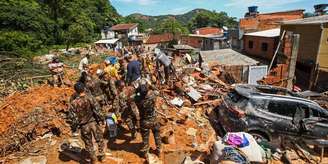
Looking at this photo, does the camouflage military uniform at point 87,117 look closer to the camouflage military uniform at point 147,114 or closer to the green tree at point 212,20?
the camouflage military uniform at point 147,114

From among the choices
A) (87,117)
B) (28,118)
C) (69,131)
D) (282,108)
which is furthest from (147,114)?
(282,108)

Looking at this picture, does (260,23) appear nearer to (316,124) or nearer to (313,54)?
(313,54)

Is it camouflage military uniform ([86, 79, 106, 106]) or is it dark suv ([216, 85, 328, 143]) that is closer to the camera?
dark suv ([216, 85, 328, 143])

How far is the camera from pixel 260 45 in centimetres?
2264

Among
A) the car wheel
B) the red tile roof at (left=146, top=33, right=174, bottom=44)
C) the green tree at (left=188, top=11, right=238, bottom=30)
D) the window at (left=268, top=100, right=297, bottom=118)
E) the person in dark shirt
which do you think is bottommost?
the car wheel

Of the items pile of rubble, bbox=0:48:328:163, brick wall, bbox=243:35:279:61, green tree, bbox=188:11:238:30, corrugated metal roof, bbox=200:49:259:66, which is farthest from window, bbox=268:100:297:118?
green tree, bbox=188:11:238:30

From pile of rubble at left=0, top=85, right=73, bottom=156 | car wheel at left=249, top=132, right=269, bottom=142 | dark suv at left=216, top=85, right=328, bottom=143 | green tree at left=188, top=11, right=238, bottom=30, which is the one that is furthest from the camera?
green tree at left=188, top=11, right=238, bottom=30

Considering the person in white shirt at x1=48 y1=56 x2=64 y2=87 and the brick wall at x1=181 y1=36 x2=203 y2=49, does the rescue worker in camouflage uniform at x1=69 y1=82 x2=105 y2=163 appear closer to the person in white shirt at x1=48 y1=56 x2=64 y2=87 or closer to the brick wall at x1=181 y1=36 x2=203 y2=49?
the person in white shirt at x1=48 y1=56 x2=64 y2=87

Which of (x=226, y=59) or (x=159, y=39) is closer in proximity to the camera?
(x=226, y=59)

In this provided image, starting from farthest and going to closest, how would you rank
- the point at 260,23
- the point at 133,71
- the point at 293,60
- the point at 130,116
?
the point at 260,23, the point at 293,60, the point at 133,71, the point at 130,116

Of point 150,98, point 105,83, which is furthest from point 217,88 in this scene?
point 150,98

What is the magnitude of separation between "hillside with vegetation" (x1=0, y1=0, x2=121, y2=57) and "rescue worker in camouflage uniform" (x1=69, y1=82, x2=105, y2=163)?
1613 centimetres

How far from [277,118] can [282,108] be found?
1.17 feet

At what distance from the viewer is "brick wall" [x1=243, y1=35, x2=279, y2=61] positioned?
20500mm
